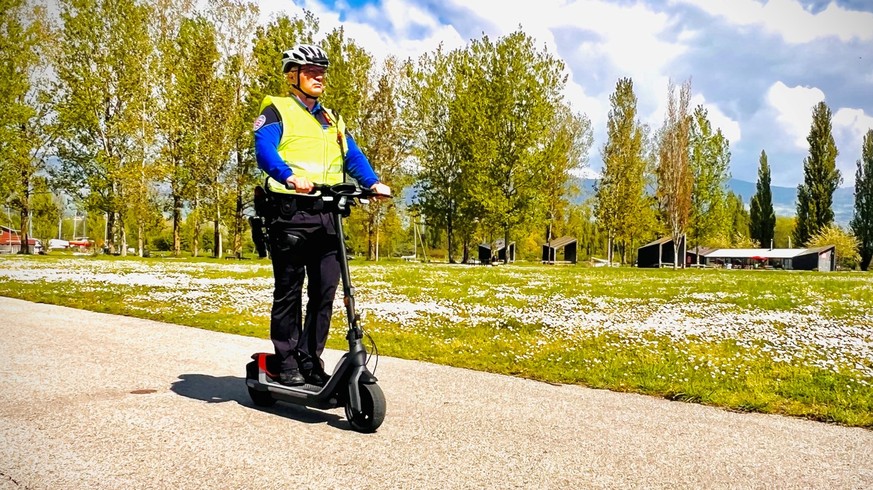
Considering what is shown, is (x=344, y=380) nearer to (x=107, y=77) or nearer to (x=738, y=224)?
(x=107, y=77)

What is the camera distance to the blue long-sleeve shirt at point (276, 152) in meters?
4.52

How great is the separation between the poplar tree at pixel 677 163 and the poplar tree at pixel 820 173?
113ft

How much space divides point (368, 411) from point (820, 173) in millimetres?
90913

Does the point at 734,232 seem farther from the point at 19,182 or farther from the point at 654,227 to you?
the point at 19,182

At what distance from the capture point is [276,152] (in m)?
4.65

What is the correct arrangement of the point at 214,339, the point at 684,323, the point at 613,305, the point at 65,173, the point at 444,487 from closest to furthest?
the point at 444,487, the point at 214,339, the point at 684,323, the point at 613,305, the point at 65,173

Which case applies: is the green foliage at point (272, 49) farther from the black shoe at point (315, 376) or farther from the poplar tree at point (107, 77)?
the black shoe at point (315, 376)

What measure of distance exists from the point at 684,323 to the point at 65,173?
47.5 m

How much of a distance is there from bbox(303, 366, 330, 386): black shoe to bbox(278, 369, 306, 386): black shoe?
53 mm

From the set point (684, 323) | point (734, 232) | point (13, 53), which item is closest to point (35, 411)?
point (684, 323)

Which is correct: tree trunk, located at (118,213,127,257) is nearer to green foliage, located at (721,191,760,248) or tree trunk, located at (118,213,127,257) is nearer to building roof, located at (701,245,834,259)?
building roof, located at (701,245,834,259)

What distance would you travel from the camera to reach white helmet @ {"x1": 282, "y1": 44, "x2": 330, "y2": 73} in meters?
4.91

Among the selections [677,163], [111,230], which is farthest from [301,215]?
[677,163]

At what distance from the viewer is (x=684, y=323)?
34.9 feet
